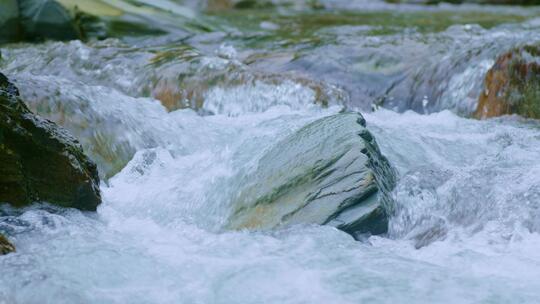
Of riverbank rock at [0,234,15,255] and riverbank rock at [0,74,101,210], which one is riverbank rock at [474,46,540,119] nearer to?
riverbank rock at [0,74,101,210]

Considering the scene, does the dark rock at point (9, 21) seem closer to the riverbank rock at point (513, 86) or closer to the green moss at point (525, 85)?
the riverbank rock at point (513, 86)

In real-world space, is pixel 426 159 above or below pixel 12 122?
below

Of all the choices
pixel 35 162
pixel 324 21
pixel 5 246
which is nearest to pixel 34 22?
pixel 324 21

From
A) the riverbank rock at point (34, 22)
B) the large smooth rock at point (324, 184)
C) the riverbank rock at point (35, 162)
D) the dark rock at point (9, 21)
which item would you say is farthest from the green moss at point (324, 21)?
the riverbank rock at point (35, 162)

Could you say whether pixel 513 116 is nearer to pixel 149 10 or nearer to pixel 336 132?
pixel 336 132

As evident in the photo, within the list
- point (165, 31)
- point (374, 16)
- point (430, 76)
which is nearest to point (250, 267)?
point (430, 76)

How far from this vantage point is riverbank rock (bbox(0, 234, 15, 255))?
11.6 feet

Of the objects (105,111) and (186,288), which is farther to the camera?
(105,111)

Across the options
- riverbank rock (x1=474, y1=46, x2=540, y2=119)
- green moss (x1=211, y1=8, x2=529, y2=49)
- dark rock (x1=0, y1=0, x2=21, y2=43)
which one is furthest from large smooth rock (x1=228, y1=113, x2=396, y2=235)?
dark rock (x1=0, y1=0, x2=21, y2=43)

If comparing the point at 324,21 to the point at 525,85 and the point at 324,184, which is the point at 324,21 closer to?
the point at 525,85

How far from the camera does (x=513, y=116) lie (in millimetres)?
5918

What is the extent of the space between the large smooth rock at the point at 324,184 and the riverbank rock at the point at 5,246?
1.15 meters

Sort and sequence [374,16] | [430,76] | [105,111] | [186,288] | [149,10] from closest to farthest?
[186,288] → [105,111] → [430,76] → [149,10] → [374,16]

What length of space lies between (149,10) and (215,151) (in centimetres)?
569
